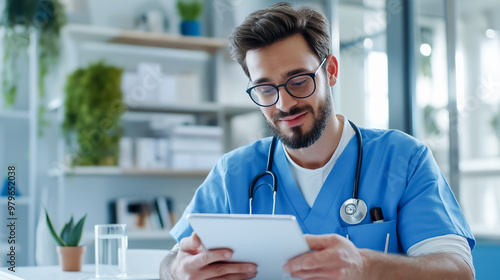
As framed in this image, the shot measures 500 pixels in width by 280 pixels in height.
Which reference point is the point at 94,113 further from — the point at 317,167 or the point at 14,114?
the point at 317,167

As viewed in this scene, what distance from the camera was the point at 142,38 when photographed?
3.37m

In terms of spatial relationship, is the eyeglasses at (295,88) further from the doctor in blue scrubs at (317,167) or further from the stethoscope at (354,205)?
the stethoscope at (354,205)

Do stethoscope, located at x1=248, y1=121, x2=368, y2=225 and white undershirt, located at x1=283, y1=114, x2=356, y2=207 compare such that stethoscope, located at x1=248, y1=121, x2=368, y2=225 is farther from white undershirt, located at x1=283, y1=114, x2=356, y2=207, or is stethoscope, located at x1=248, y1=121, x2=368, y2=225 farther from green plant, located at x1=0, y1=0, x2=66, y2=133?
green plant, located at x1=0, y1=0, x2=66, y2=133

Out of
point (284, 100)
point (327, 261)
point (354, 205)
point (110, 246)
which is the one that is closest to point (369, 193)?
point (354, 205)

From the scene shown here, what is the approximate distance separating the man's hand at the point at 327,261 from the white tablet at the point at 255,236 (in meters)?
0.02

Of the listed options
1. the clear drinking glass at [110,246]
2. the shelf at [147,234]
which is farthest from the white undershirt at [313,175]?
the shelf at [147,234]

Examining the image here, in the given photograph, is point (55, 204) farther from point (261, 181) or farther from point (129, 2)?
point (261, 181)

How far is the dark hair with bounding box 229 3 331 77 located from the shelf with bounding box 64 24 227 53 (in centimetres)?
196

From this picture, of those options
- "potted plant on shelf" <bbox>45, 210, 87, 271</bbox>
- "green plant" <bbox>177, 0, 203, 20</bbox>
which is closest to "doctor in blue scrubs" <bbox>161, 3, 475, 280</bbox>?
"potted plant on shelf" <bbox>45, 210, 87, 271</bbox>

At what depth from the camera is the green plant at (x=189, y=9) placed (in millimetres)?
3559

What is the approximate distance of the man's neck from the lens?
1441 millimetres

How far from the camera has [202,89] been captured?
12.4ft

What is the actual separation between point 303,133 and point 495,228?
5.54 feet

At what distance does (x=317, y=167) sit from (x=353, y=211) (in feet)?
0.60
